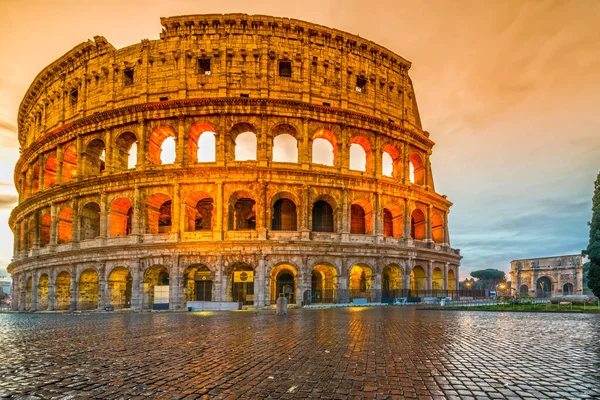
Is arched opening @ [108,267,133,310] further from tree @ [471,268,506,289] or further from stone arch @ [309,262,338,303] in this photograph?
tree @ [471,268,506,289]

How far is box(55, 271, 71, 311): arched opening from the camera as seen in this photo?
94.2 feet

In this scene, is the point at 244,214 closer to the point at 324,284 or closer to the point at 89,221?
the point at 324,284

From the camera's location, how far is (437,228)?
3353cm

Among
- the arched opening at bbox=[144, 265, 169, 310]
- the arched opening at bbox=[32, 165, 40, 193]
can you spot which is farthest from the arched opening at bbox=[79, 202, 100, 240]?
the arched opening at bbox=[32, 165, 40, 193]

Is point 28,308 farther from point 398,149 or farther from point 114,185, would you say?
point 398,149

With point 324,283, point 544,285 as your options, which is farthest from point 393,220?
point 544,285

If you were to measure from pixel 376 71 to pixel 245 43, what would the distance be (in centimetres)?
1128

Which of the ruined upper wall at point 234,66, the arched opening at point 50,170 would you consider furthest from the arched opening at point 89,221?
the ruined upper wall at point 234,66

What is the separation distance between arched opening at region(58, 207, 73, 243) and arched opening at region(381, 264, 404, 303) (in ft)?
83.9

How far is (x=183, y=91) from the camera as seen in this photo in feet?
88.9

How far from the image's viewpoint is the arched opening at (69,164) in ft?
99.8

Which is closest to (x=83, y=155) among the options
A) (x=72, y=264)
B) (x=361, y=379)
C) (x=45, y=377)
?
(x=72, y=264)

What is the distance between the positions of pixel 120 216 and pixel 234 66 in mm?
14590

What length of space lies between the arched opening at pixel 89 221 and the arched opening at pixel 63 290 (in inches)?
137
